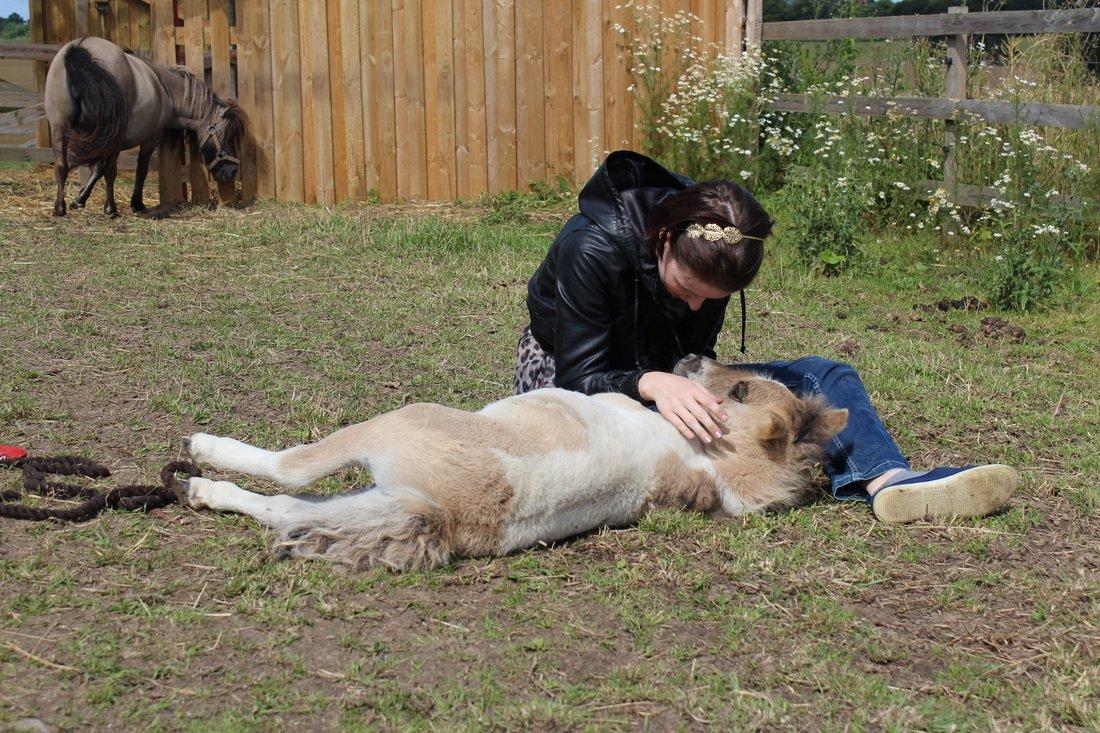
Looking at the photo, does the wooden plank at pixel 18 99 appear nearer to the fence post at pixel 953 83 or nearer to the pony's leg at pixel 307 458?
the pony's leg at pixel 307 458

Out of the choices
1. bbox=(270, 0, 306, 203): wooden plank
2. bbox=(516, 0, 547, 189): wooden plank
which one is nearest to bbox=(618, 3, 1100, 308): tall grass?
bbox=(516, 0, 547, 189): wooden plank

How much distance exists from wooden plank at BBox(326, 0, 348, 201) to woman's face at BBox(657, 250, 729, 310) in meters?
6.87

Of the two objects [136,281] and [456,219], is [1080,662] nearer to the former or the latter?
[136,281]

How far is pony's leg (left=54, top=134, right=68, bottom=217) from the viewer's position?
938 cm

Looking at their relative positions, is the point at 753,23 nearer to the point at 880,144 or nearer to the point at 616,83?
the point at 616,83

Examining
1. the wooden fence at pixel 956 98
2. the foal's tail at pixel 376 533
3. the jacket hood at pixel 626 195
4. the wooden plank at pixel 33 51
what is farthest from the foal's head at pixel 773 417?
the wooden plank at pixel 33 51

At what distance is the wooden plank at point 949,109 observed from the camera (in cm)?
789

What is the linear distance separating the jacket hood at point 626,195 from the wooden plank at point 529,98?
261 inches

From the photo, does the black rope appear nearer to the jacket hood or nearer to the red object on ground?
the red object on ground

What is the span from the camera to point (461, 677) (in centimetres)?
281

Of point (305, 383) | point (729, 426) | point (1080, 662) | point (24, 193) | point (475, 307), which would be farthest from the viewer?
point (24, 193)

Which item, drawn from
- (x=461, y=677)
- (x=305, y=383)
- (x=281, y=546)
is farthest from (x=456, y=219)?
(x=461, y=677)

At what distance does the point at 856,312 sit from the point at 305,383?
12.5 feet

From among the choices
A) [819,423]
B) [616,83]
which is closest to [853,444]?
[819,423]
